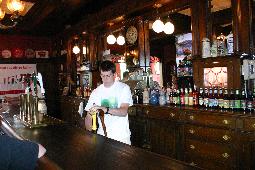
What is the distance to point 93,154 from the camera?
6.55 feet

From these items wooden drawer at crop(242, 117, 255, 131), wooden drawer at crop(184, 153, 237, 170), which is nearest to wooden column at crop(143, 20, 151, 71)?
wooden drawer at crop(184, 153, 237, 170)

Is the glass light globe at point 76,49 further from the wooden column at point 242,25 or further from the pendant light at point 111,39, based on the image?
the wooden column at point 242,25

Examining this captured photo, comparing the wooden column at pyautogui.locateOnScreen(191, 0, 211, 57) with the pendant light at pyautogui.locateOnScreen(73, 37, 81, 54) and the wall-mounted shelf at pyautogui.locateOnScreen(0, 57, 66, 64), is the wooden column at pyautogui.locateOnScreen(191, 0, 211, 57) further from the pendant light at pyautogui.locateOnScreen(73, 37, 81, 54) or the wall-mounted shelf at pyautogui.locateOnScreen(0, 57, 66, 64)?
the wall-mounted shelf at pyautogui.locateOnScreen(0, 57, 66, 64)

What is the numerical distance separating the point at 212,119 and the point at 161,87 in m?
2.04

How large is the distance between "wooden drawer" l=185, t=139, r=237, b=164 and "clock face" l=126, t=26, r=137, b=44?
9.99 ft

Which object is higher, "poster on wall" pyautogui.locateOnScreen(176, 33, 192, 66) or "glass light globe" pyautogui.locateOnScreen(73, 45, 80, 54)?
"glass light globe" pyautogui.locateOnScreen(73, 45, 80, 54)

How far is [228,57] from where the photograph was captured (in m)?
4.31

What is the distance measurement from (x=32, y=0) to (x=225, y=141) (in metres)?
6.13

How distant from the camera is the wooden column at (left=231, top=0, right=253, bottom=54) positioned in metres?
4.05

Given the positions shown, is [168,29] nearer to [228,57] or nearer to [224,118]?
[228,57]

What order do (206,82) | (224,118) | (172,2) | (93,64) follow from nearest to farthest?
(224,118) < (206,82) < (172,2) < (93,64)

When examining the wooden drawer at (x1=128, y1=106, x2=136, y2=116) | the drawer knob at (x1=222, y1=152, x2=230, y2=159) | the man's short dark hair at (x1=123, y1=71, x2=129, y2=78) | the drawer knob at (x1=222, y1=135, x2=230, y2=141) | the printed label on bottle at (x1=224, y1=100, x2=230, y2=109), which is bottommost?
the drawer knob at (x1=222, y1=152, x2=230, y2=159)

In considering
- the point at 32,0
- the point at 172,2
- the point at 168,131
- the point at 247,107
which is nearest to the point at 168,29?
the point at 172,2

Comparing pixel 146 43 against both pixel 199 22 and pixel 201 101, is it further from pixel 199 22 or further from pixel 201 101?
pixel 201 101
